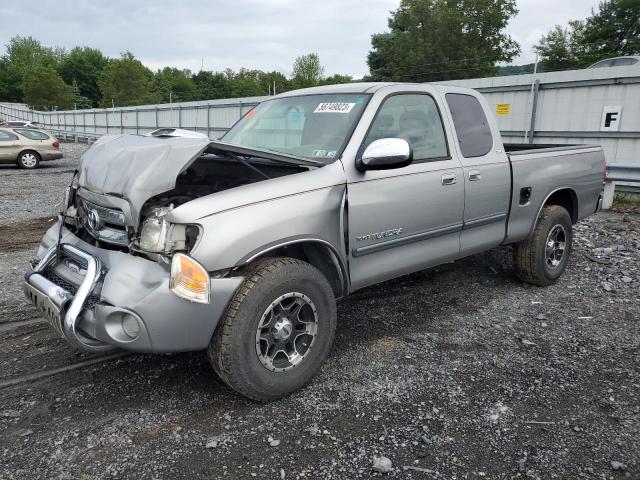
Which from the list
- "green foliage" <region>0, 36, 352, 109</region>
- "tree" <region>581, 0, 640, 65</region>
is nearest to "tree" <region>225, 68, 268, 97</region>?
"green foliage" <region>0, 36, 352, 109</region>

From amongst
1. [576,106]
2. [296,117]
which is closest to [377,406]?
[296,117]

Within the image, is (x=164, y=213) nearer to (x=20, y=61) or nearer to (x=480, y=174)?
(x=480, y=174)

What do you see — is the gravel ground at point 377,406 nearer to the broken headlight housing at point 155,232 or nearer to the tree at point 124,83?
the broken headlight housing at point 155,232

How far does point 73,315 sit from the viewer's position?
2.69 metres

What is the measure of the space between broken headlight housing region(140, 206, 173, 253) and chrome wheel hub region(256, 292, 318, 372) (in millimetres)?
700

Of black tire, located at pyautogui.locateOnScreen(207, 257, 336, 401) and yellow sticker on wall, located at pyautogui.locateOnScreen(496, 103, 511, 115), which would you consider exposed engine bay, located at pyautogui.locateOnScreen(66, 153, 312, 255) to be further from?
yellow sticker on wall, located at pyautogui.locateOnScreen(496, 103, 511, 115)

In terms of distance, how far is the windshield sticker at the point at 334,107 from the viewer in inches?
150

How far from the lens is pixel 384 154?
3.32 metres

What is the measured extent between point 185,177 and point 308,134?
0.97 meters

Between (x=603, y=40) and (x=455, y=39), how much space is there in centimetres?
1326

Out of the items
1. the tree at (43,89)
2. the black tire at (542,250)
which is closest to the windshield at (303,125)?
the black tire at (542,250)

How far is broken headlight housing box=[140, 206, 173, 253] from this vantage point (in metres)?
2.76

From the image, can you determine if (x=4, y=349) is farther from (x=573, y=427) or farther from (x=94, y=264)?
(x=573, y=427)

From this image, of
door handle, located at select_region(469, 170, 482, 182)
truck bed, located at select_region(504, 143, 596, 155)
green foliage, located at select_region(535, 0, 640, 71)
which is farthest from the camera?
green foliage, located at select_region(535, 0, 640, 71)
